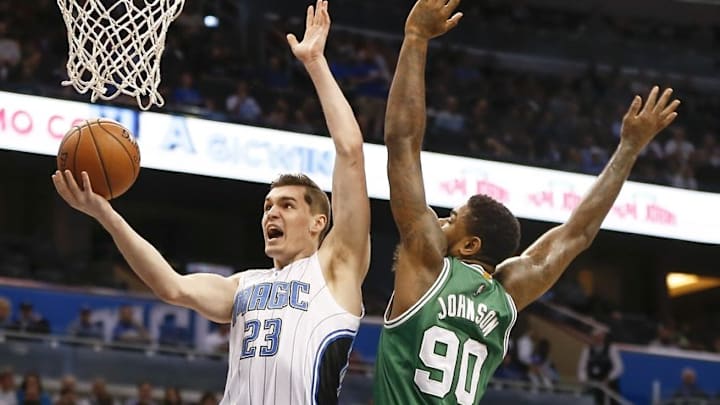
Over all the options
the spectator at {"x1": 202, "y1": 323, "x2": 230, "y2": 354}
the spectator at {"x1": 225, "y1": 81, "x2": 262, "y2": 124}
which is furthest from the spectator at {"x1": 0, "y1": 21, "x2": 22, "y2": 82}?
the spectator at {"x1": 202, "y1": 323, "x2": 230, "y2": 354}

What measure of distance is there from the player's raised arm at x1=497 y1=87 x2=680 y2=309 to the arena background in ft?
24.4

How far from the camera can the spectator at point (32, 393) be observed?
1063cm

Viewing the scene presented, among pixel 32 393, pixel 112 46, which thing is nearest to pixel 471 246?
pixel 112 46

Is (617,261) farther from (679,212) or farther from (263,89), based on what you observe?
(263,89)

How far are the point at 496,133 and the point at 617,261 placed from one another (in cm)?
553

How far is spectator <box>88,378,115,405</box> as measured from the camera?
36.0ft

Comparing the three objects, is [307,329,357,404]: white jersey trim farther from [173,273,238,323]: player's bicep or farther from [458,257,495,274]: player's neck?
[458,257,495,274]: player's neck

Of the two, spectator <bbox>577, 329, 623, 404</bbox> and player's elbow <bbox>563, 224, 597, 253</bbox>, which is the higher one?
player's elbow <bbox>563, 224, 597, 253</bbox>

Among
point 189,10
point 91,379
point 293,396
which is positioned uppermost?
point 189,10

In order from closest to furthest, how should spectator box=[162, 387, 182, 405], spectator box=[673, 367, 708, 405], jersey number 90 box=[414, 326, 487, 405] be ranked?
jersey number 90 box=[414, 326, 487, 405] < spectator box=[162, 387, 182, 405] < spectator box=[673, 367, 708, 405]

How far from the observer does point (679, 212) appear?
1670 cm

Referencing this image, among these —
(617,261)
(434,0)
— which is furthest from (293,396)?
(617,261)

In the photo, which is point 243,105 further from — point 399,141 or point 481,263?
point 399,141

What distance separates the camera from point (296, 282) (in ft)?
14.1
